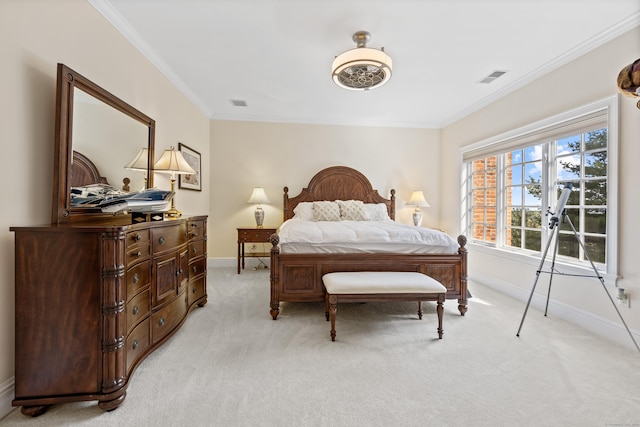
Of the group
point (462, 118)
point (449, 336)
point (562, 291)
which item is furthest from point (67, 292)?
point (462, 118)

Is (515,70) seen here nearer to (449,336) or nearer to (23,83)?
(449,336)

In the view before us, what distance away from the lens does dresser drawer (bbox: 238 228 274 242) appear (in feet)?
14.6

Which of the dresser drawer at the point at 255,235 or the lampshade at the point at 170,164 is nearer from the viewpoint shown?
the lampshade at the point at 170,164

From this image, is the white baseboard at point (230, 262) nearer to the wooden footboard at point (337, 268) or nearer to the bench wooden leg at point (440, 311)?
the wooden footboard at point (337, 268)

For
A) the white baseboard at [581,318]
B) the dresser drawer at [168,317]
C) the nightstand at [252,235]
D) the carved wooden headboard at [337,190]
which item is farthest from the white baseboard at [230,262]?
the white baseboard at [581,318]

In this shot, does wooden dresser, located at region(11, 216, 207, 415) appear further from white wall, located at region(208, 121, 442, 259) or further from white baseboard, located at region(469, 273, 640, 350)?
white baseboard, located at region(469, 273, 640, 350)

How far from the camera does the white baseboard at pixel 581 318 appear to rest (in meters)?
2.26

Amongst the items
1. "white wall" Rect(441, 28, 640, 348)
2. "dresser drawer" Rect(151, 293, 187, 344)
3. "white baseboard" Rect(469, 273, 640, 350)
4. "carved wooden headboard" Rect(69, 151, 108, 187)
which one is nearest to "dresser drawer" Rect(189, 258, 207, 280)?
"dresser drawer" Rect(151, 293, 187, 344)

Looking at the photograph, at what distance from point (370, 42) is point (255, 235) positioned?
123 inches

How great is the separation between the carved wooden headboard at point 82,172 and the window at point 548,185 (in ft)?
12.2

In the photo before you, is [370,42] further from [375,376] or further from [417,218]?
[417,218]

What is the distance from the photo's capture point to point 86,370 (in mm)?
1471

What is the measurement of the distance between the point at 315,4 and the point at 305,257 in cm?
213

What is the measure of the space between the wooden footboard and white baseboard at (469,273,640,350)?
0.94 metres
